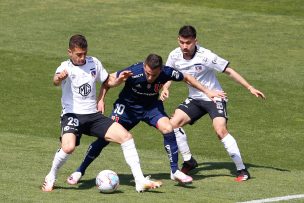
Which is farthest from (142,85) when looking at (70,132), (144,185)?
(144,185)

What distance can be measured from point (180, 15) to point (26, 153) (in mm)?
15446

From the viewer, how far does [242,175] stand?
56.8 ft

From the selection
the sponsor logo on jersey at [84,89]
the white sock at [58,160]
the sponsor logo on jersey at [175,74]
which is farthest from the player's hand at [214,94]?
the white sock at [58,160]

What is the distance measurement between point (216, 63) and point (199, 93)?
2.36 feet

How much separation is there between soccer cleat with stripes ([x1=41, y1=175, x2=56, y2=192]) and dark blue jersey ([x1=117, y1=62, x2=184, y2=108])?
201 cm

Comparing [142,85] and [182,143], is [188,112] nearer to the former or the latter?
[182,143]

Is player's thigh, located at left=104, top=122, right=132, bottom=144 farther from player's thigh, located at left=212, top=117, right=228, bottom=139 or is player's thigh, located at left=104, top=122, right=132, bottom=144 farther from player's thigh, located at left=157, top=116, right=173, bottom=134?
player's thigh, located at left=212, top=117, right=228, bottom=139

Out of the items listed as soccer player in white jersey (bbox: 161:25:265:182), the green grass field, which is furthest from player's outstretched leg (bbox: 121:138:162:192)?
soccer player in white jersey (bbox: 161:25:265:182)

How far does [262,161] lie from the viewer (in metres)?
19.5

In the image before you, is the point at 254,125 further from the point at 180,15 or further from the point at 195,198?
the point at 180,15

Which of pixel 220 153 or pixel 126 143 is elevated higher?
pixel 126 143

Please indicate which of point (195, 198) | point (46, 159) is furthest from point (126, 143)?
point (46, 159)

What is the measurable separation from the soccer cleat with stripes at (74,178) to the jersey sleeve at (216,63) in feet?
10.3

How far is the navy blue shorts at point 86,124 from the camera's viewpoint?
16266mm
